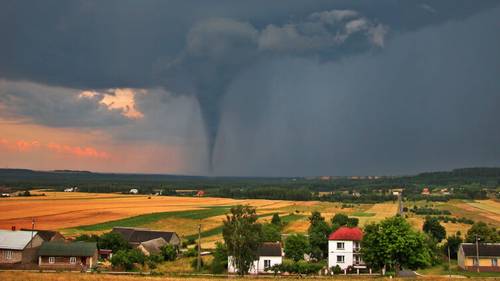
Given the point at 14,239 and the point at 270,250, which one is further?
the point at 270,250

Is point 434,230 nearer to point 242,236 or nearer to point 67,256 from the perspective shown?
point 242,236

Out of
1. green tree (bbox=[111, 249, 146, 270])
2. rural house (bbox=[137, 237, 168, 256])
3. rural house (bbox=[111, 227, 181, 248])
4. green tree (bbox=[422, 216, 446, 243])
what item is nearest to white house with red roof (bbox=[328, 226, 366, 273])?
rural house (bbox=[137, 237, 168, 256])

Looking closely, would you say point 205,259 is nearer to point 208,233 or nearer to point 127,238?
point 127,238

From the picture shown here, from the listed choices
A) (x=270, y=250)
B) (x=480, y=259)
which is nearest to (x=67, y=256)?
(x=270, y=250)

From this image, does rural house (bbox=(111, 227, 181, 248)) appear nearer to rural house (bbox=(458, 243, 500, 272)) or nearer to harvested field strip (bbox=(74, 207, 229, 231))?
harvested field strip (bbox=(74, 207, 229, 231))

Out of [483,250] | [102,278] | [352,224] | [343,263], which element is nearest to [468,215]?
[352,224]
